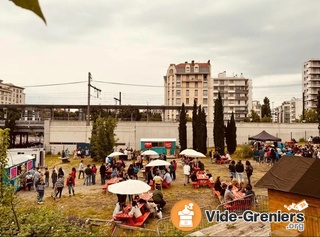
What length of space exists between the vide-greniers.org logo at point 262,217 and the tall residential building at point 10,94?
461 feet

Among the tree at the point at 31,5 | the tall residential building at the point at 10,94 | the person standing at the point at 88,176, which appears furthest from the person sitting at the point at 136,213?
the tall residential building at the point at 10,94

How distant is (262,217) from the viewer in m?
10.6

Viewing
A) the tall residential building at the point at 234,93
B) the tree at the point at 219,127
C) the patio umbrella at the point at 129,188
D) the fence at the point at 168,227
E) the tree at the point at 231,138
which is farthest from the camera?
the tall residential building at the point at 234,93

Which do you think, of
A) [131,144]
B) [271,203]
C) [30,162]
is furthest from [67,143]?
[271,203]

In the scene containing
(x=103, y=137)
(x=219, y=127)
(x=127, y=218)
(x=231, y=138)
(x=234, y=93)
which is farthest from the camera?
(x=234, y=93)

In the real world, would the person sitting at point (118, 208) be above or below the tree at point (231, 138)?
below

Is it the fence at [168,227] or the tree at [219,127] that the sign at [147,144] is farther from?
the fence at [168,227]

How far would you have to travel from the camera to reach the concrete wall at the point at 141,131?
42781 mm

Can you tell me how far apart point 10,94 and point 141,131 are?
125 meters

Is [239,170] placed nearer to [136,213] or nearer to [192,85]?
[136,213]

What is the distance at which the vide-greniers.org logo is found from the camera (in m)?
8.12

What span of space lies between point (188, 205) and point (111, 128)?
20.2 metres

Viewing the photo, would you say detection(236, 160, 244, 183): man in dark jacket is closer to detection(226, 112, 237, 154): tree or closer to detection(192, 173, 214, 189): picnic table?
detection(192, 173, 214, 189): picnic table

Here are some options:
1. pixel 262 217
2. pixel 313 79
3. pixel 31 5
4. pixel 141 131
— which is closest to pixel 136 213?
pixel 262 217
